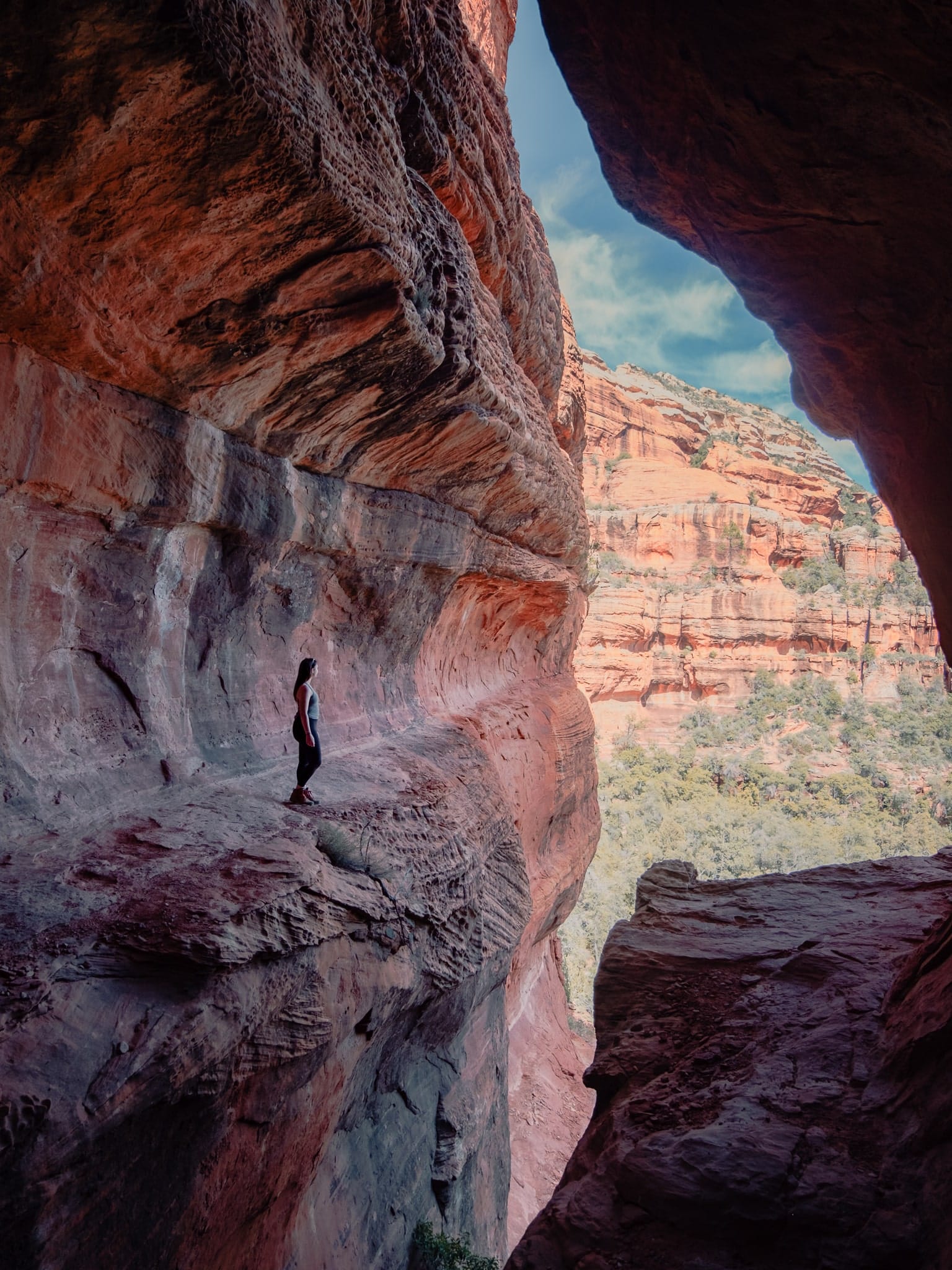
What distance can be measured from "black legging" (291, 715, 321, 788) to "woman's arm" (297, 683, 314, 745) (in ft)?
0.06

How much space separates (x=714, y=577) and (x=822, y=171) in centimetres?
3504

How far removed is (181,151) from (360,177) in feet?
3.35

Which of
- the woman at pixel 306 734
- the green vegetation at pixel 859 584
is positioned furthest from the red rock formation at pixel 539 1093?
the green vegetation at pixel 859 584

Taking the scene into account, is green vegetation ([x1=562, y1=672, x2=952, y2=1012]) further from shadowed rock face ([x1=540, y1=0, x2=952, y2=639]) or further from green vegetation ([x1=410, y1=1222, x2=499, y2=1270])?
shadowed rock face ([x1=540, y1=0, x2=952, y2=639])

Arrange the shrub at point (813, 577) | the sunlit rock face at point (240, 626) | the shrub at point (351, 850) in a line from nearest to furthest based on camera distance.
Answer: the sunlit rock face at point (240, 626) < the shrub at point (351, 850) < the shrub at point (813, 577)

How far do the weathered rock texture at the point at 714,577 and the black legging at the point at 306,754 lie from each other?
1204 inches

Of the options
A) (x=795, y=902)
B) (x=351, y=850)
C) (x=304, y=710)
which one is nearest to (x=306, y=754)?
(x=304, y=710)

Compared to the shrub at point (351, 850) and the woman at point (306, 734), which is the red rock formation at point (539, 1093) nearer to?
the shrub at point (351, 850)

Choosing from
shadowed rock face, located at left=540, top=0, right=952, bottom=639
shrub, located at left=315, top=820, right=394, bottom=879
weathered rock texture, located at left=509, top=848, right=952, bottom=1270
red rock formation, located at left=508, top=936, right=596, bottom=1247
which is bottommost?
red rock formation, located at left=508, top=936, right=596, bottom=1247

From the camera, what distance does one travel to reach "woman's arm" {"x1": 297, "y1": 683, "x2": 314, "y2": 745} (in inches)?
192

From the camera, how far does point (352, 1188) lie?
4.65 metres

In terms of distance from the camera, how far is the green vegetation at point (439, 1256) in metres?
5.16

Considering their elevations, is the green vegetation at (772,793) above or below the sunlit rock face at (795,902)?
below

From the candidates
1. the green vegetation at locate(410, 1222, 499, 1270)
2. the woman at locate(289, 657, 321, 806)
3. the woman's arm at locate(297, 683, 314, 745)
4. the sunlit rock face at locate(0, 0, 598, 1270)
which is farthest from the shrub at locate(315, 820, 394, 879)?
the green vegetation at locate(410, 1222, 499, 1270)
